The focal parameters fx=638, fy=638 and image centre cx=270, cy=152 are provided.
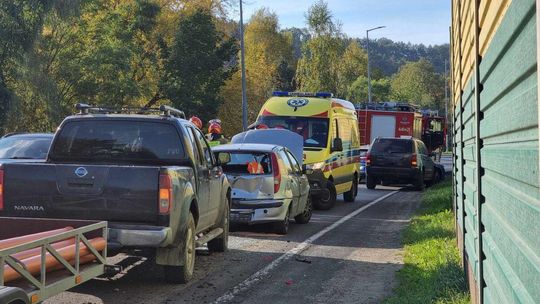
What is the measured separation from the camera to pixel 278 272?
8078mm

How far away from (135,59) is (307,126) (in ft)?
77.9

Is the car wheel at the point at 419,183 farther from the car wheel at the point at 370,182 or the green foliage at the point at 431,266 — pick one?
the green foliage at the point at 431,266

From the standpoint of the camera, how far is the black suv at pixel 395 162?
22.5m

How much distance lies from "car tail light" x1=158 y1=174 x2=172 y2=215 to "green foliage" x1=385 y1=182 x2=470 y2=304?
246 centimetres

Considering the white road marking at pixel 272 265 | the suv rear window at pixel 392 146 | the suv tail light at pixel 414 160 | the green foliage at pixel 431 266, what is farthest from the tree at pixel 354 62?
the green foliage at pixel 431 266

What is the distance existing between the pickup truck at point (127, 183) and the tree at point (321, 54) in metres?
46.1

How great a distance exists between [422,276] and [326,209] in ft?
27.7

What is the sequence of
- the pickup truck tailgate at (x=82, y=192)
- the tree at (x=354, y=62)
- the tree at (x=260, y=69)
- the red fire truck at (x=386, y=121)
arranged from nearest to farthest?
the pickup truck tailgate at (x=82, y=192) < the red fire truck at (x=386, y=121) < the tree at (x=260, y=69) < the tree at (x=354, y=62)

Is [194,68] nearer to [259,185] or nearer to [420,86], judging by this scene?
[259,185]

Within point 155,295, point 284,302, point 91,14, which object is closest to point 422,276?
point 284,302

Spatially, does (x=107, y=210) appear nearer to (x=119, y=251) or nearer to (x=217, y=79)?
(x=119, y=251)

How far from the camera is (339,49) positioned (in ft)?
181

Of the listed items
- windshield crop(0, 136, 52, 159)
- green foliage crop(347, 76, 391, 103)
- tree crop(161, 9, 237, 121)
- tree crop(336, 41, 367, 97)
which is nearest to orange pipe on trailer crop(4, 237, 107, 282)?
windshield crop(0, 136, 52, 159)

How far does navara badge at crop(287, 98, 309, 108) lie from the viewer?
16516 mm
